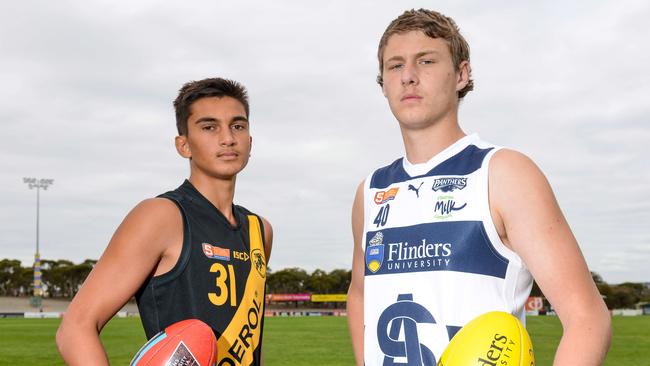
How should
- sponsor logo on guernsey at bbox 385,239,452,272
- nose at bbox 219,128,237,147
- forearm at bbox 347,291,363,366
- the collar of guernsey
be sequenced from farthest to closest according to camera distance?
nose at bbox 219,128,237,147 → the collar of guernsey → forearm at bbox 347,291,363,366 → sponsor logo on guernsey at bbox 385,239,452,272

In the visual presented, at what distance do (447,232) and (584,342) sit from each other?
2.21 feet

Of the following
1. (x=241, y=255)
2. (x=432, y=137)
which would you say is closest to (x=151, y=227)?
(x=241, y=255)

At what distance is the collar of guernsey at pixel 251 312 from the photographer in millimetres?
3457

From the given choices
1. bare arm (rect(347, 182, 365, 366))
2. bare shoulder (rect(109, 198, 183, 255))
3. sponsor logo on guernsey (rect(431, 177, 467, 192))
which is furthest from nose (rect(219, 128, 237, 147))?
sponsor logo on guernsey (rect(431, 177, 467, 192))

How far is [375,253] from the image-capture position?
2.95 m

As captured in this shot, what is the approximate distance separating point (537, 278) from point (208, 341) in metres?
1.47

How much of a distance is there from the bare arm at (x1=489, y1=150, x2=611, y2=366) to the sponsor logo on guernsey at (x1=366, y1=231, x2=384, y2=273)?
1.78ft

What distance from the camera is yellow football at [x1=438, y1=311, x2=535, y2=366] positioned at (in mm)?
2379

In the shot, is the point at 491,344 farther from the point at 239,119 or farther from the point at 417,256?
the point at 239,119

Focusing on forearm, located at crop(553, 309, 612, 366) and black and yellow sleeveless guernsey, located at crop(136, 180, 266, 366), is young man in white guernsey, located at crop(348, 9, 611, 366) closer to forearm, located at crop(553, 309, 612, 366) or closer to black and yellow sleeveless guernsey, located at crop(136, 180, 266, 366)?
forearm, located at crop(553, 309, 612, 366)

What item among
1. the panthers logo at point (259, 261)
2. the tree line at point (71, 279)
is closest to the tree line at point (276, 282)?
the tree line at point (71, 279)

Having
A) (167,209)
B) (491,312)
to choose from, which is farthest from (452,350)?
(167,209)

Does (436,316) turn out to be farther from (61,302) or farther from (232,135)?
(61,302)

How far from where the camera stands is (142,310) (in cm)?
348
